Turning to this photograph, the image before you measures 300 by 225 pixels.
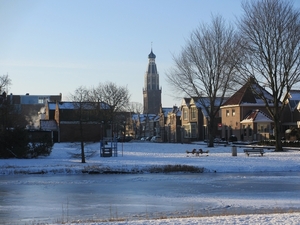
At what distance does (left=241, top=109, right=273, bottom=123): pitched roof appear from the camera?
2854 inches

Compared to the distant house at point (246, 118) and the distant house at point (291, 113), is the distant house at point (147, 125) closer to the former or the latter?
the distant house at point (246, 118)

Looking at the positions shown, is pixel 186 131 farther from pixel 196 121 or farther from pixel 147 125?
pixel 147 125

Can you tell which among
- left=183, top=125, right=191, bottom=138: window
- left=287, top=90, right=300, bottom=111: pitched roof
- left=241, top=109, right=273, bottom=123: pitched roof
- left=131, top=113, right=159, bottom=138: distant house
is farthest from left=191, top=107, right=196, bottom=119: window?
left=131, top=113, right=159, bottom=138: distant house

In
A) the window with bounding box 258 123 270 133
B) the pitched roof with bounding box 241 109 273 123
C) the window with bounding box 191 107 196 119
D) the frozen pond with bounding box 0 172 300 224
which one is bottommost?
the frozen pond with bounding box 0 172 300 224

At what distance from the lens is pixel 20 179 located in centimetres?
2925

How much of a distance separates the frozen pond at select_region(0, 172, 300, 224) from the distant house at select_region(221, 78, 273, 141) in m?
43.3

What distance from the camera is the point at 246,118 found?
75.6 m

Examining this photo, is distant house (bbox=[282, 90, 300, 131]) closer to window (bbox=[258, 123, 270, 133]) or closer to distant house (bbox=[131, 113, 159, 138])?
window (bbox=[258, 123, 270, 133])

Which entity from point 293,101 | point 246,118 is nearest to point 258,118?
point 246,118

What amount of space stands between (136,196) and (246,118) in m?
56.1

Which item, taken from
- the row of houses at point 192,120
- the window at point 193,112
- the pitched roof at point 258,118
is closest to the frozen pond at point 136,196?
the row of houses at point 192,120

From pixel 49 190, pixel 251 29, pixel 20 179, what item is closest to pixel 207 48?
pixel 251 29

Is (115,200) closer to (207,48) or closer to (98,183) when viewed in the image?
(98,183)

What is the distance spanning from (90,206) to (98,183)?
327 inches
